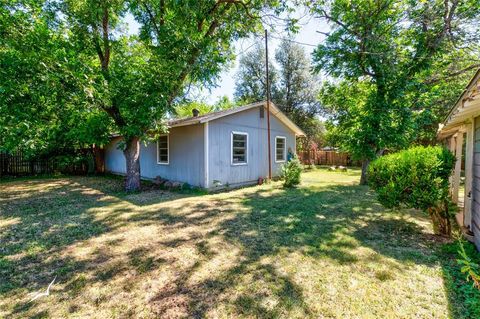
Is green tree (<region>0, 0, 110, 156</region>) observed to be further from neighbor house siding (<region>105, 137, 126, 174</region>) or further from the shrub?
the shrub

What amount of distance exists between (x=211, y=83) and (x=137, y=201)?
15.2 feet

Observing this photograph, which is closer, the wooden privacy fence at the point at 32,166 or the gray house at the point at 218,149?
the gray house at the point at 218,149

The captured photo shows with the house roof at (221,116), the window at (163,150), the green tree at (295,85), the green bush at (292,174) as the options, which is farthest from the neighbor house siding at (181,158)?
the green tree at (295,85)

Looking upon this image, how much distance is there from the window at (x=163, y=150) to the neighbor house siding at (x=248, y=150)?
8.94ft

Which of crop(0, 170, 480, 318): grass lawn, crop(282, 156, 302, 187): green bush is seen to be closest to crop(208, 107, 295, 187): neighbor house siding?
crop(282, 156, 302, 187): green bush

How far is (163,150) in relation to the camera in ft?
35.2

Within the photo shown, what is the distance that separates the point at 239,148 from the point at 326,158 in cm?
1305

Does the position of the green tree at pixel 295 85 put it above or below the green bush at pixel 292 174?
above

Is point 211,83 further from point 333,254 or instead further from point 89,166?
point 89,166

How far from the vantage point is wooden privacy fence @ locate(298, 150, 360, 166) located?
64.9 ft

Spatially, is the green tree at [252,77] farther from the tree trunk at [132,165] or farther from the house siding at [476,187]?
the house siding at [476,187]

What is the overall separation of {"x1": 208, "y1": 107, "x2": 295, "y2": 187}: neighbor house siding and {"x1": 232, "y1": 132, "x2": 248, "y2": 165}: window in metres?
0.17

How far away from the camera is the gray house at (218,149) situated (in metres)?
8.76

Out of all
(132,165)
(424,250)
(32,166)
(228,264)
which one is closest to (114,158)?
(32,166)
